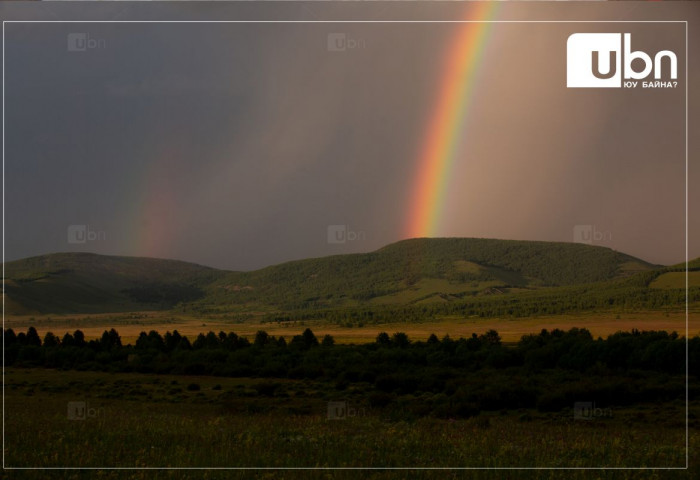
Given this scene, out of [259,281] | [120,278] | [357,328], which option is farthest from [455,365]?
[120,278]

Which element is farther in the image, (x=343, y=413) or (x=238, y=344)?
(x=238, y=344)

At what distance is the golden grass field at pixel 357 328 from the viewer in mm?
29750

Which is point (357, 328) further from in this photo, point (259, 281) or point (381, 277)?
point (259, 281)

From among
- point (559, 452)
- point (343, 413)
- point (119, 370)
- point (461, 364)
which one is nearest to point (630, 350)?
point (461, 364)

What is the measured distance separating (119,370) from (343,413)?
25.4 metres

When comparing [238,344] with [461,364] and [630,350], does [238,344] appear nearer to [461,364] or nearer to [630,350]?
[461,364]

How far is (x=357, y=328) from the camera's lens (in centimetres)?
2903

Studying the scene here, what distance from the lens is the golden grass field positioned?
2975cm

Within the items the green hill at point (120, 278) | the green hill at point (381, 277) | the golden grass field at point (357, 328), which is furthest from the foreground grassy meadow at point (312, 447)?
the golden grass field at point (357, 328)

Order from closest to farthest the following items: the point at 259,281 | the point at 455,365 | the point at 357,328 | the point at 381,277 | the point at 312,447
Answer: the point at 312,447
the point at 259,281
the point at 381,277
the point at 357,328
the point at 455,365

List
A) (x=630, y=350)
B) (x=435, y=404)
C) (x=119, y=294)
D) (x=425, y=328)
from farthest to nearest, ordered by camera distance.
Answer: (x=425, y=328) → (x=630, y=350) → (x=119, y=294) → (x=435, y=404)

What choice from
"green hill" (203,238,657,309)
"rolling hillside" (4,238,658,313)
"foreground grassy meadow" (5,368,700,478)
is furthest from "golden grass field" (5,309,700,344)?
"foreground grassy meadow" (5,368,700,478)

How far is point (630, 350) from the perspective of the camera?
36.4 meters

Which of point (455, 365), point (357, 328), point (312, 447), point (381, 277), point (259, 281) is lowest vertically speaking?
point (455, 365)
